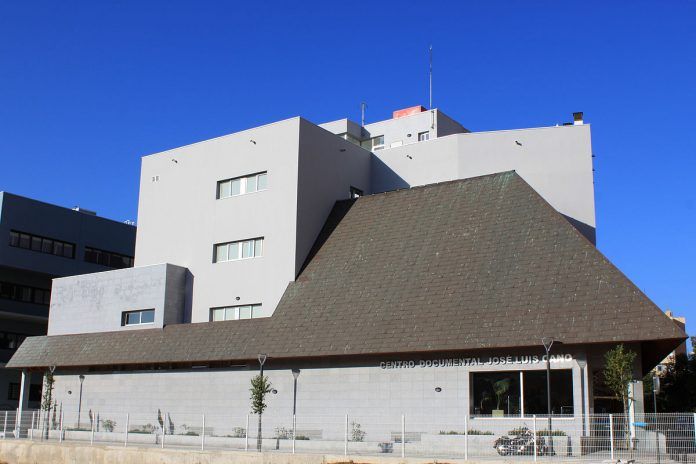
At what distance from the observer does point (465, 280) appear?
103 feet

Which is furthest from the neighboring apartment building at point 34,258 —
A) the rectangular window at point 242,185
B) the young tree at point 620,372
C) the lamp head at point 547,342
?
the young tree at point 620,372

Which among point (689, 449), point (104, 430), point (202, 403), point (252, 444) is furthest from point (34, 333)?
point (689, 449)

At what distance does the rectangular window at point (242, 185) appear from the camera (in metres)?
40.4

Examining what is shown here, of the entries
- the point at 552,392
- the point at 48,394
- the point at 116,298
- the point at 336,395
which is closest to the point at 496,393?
the point at 552,392

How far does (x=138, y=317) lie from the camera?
41.6 m

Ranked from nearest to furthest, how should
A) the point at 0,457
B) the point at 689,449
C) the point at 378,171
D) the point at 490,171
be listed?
the point at 689,449 < the point at 0,457 < the point at 490,171 < the point at 378,171

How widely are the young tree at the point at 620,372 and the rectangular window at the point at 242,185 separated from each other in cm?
2054

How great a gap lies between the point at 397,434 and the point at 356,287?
26.3 feet

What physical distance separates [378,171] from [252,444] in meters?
18.4

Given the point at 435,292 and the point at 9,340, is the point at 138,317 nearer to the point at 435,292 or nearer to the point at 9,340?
the point at 435,292

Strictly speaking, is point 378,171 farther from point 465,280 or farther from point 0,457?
point 0,457

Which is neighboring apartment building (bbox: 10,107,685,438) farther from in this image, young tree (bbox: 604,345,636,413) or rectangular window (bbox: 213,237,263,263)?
young tree (bbox: 604,345,636,413)

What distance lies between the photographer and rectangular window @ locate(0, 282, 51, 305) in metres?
57.9

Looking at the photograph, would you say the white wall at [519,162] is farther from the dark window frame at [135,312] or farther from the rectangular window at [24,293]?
the rectangular window at [24,293]
